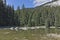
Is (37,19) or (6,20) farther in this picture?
(37,19)

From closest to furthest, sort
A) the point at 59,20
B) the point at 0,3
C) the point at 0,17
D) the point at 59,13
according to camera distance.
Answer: the point at 59,20 → the point at 59,13 → the point at 0,17 → the point at 0,3

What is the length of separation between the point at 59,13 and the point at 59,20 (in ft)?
22.8

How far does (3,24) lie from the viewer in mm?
87500

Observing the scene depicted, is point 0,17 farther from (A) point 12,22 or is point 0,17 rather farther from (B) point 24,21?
(B) point 24,21

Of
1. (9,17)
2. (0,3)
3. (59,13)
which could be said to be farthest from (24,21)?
(59,13)

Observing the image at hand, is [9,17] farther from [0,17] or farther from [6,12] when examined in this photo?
[0,17]

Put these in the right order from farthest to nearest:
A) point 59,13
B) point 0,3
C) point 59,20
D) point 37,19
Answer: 1. point 37,19
2. point 0,3
3. point 59,13
4. point 59,20

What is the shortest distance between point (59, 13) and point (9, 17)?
27996 mm

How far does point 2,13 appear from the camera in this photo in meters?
89.7

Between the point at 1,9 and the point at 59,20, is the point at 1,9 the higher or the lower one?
the higher one

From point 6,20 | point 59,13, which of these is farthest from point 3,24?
point 59,13

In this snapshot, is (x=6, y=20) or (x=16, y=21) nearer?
(x=6, y=20)

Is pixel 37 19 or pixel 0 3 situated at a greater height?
pixel 0 3

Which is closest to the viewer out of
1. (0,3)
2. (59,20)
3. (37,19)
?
(59,20)
